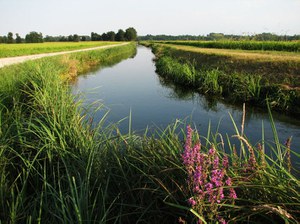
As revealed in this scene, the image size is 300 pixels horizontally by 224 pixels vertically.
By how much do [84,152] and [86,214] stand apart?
98cm

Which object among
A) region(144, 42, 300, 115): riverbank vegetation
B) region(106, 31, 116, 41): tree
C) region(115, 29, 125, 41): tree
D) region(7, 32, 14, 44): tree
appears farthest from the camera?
region(115, 29, 125, 41): tree

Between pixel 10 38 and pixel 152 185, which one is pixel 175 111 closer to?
pixel 152 185

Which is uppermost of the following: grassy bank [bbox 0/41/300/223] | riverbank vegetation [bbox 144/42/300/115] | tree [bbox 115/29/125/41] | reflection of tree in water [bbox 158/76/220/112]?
tree [bbox 115/29/125/41]

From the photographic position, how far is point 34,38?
63.4 metres

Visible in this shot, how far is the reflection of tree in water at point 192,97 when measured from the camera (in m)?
9.61

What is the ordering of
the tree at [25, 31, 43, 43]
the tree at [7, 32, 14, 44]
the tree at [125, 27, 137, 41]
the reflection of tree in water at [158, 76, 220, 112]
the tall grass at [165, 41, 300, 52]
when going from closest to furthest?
the reflection of tree in water at [158, 76, 220, 112] → the tall grass at [165, 41, 300, 52] → the tree at [25, 31, 43, 43] → the tree at [7, 32, 14, 44] → the tree at [125, 27, 137, 41]

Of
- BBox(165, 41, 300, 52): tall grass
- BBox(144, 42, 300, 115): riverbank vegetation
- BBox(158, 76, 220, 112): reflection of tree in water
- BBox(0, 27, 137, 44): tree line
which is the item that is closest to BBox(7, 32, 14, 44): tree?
BBox(0, 27, 137, 44): tree line

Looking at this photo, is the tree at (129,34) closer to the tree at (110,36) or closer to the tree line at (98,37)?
the tree line at (98,37)

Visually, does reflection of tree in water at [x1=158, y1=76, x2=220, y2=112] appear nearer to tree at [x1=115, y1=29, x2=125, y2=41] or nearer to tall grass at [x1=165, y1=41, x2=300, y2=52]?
tall grass at [x1=165, y1=41, x2=300, y2=52]

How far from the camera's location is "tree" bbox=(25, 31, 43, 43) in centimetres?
A: 6322

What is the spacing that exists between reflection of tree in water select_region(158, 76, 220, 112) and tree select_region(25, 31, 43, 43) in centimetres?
5822

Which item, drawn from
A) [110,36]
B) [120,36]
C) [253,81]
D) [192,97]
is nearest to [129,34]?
[120,36]

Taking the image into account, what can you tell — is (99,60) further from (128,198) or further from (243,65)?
(128,198)

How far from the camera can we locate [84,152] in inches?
115
